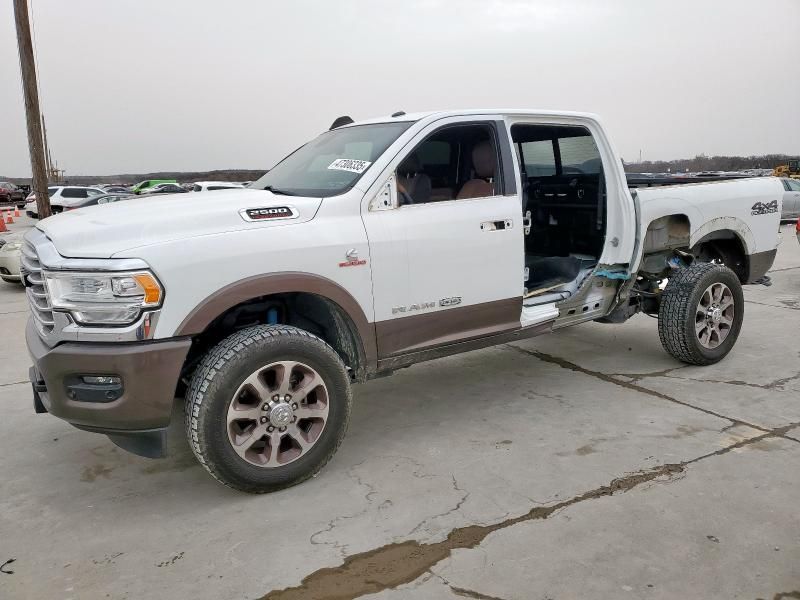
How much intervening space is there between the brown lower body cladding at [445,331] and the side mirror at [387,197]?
0.65 meters

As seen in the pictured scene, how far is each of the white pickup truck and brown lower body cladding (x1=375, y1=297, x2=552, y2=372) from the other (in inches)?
0.5

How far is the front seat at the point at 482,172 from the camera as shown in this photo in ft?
13.7

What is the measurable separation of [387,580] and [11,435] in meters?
3.00

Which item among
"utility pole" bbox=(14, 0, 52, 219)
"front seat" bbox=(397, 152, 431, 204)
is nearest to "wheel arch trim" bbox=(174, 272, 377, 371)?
"front seat" bbox=(397, 152, 431, 204)

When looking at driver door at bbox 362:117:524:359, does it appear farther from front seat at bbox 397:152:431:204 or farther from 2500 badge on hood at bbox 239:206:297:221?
2500 badge on hood at bbox 239:206:297:221

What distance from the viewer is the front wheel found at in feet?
16.7

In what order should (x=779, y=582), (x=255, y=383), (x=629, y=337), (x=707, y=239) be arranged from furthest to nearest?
(x=629, y=337) → (x=707, y=239) → (x=255, y=383) → (x=779, y=582)

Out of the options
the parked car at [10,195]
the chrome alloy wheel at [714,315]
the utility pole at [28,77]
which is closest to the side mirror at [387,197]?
the chrome alloy wheel at [714,315]

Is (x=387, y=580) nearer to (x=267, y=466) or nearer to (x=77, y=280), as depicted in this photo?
(x=267, y=466)

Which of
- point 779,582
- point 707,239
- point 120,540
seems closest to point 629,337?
point 707,239

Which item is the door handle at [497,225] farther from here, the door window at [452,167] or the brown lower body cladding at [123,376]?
the brown lower body cladding at [123,376]

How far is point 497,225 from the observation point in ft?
13.3

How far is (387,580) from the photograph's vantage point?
8.61ft

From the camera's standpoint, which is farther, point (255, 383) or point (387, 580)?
point (255, 383)
